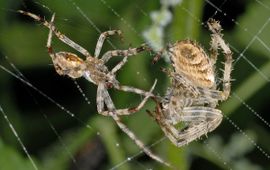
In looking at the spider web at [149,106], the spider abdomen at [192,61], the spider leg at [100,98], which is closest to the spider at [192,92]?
the spider abdomen at [192,61]

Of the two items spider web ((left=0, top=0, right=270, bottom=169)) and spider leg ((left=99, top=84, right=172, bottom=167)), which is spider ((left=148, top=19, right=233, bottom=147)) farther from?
spider web ((left=0, top=0, right=270, bottom=169))

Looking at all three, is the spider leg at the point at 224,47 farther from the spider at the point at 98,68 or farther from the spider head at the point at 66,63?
the spider head at the point at 66,63

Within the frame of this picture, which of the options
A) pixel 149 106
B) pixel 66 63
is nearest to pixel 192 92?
pixel 66 63

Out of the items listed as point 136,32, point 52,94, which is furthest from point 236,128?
point 52,94

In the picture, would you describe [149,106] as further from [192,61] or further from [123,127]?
[192,61]

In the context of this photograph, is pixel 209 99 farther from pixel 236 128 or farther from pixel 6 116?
pixel 6 116

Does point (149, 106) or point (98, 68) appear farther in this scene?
point (149, 106)

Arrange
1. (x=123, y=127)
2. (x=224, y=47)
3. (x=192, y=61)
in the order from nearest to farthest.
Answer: (x=192, y=61), (x=224, y=47), (x=123, y=127)
